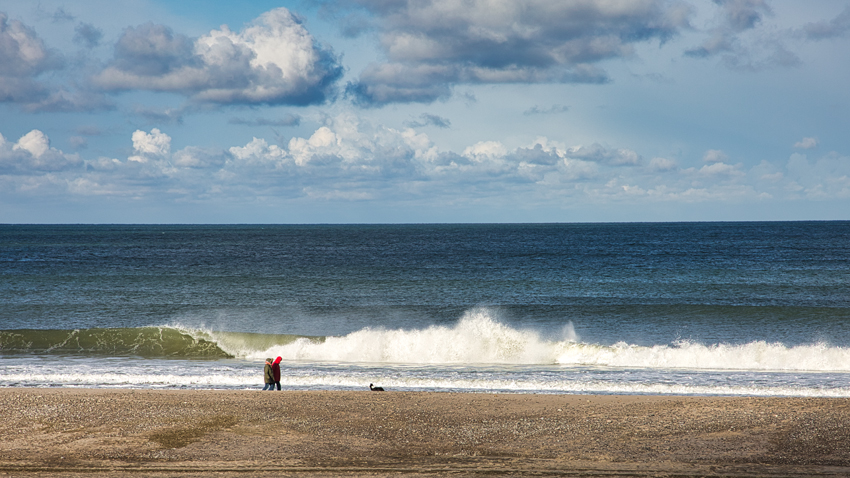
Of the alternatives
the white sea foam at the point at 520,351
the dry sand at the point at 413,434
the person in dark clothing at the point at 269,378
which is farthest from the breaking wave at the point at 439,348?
the dry sand at the point at 413,434

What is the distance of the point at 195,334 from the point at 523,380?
14.4 metres

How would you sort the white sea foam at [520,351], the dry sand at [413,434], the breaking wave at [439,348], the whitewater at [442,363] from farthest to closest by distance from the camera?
1. the breaking wave at [439,348]
2. the white sea foam at [520,351]
3. the whitewater at [442,363]
4. the dry sand at [413,434]

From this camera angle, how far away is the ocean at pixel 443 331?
17.6m

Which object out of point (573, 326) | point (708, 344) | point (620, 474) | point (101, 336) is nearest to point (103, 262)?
point (101, 336)

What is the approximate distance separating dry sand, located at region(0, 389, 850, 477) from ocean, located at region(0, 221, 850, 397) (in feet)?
9.56

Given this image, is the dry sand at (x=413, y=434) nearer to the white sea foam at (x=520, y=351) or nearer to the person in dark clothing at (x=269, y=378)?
the person in dark clothing at (x=269, y=378)

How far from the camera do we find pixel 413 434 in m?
11.3

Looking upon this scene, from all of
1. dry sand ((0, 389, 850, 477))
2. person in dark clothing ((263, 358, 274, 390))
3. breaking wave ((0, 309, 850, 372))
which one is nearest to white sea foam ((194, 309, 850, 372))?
breaking wave ((0, 309, 850, 372))

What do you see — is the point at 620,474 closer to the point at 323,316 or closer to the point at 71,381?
the point at 71,381

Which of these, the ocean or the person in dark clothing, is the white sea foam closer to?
the ocean

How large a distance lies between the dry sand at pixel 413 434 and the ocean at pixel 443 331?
2912mm

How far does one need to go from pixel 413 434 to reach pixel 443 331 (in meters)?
13.0

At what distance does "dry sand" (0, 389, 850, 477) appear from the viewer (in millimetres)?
9609

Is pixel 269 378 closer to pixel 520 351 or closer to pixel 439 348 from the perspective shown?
pixel 439 348
